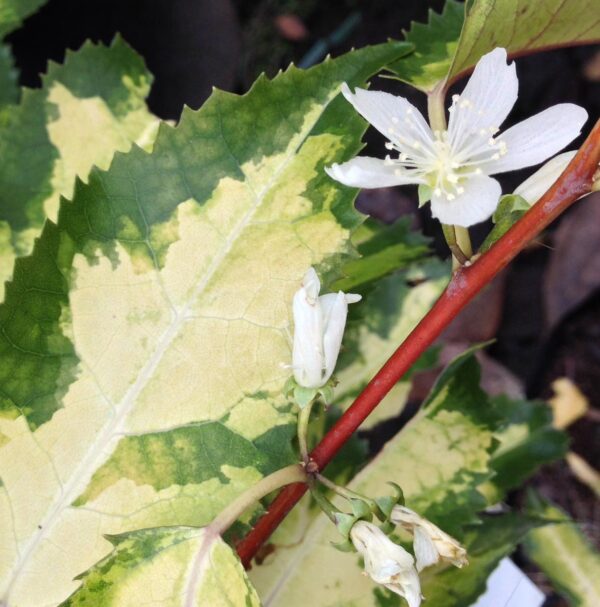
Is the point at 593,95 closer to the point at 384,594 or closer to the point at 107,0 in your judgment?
the point at 107,0

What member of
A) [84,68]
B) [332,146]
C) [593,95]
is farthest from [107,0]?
[593,95]

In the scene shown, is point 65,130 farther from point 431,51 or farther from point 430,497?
point 430,497

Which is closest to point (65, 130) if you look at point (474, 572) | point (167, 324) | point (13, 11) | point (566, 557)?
point (13, 11)

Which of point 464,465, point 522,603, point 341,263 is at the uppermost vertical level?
point 341,263

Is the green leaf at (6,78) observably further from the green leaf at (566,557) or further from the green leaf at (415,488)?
the green leaf at (566,557)

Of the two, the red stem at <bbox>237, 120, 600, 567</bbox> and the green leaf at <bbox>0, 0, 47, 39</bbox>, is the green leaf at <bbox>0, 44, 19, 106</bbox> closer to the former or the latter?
the green leaf at <bbox>0, 0, 47, 39</bbox>

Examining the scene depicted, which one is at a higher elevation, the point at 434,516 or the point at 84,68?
the point at 84,68

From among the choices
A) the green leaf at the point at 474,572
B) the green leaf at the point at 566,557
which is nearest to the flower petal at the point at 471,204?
the green leaf at the point at 474,572
